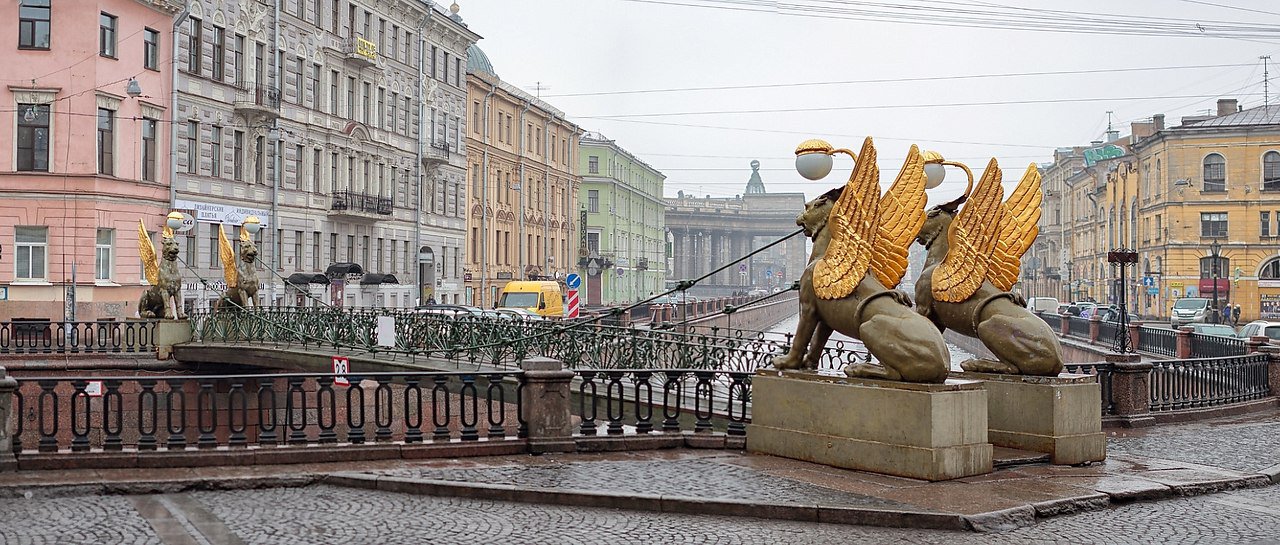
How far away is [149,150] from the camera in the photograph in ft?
112

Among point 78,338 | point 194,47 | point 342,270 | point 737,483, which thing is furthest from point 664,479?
point 342,270

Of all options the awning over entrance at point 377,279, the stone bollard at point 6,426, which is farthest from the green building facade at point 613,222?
the stone bollard at point 6,426

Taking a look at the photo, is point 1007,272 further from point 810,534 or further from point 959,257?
point 810,534

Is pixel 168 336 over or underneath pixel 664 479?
over

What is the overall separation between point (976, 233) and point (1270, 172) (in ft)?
177

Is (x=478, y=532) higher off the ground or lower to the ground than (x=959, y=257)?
lower

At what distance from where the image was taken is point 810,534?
841 cm

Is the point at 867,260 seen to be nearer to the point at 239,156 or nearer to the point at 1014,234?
the point at 1014,234

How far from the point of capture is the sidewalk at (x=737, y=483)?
8820 millimetres

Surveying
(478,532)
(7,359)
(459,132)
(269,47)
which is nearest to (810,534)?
(478,532)

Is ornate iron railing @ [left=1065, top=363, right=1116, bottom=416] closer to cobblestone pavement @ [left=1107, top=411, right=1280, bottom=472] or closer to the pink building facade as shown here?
cobblestone pavement @ [left=1107, top=411, right=1280, bottom=472]

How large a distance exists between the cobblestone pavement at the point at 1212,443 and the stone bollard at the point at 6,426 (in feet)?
34.7

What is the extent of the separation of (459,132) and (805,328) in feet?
148

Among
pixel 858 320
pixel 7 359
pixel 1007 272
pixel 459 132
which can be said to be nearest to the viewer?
pixel 858 320
